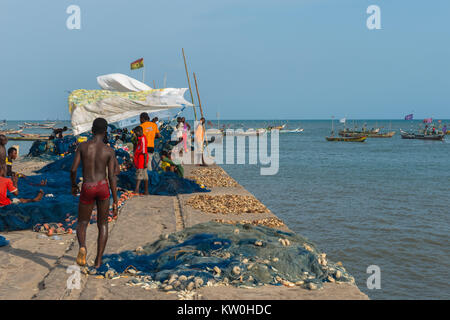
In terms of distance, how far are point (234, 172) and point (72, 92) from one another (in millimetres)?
13973

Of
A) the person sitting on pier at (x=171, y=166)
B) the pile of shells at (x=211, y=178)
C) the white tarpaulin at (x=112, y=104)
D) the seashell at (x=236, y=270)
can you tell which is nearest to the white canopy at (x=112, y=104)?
the white tarpaulin at (x=112, y=104)

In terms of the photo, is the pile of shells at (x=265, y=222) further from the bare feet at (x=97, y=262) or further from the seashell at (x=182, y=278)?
the seashell at (x=182, y=278)

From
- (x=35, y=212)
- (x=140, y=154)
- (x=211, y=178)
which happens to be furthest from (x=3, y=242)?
(x=211, y=178)

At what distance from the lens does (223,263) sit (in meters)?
5.62

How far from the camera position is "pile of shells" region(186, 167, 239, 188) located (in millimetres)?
14002

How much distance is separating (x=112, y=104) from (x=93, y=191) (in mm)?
8926

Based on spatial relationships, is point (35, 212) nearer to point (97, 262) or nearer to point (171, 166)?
point (97, 262)

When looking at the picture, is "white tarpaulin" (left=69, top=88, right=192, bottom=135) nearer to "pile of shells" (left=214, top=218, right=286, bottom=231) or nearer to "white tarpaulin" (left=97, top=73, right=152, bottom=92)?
"white tarpaulin" (left=97, top=73, right=152, bottom=92)

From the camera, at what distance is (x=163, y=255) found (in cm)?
596

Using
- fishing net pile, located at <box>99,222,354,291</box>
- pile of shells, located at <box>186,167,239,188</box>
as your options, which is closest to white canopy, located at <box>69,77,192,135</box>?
pile of shells, located at <box>186,167,239,188</box>

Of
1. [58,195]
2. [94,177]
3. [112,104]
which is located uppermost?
[112,104]

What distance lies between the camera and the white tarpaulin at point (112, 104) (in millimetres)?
13688
